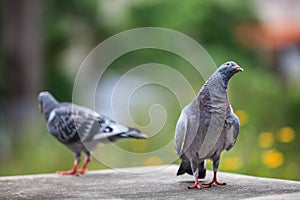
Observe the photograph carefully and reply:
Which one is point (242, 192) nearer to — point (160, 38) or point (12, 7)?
point (160, 38)

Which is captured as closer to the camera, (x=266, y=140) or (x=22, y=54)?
(x=266, y=140)

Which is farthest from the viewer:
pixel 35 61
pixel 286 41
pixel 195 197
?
pixel 286 41

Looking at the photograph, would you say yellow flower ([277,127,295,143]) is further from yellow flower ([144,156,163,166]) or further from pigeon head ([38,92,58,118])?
pigeon head ([38,92,58,118])

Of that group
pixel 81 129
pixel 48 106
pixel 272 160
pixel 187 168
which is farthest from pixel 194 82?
pixel 187 168

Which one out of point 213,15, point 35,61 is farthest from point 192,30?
point 35,61

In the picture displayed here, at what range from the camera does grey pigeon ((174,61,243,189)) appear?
323 cm

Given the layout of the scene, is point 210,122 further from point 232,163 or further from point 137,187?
point 232,163

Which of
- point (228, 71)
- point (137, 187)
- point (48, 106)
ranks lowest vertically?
point (137, 187)

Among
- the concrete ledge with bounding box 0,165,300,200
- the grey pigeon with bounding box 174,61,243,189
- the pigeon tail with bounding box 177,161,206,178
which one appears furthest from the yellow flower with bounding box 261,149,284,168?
the grey pigeon with bounding box 174,61,243,189

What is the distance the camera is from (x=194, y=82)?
8.12 meters

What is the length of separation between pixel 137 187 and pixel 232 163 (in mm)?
2599

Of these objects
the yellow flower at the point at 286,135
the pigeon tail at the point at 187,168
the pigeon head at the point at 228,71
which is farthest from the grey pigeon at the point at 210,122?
the yellow flower at the point at 286,135

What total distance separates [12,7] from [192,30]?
11.4ft

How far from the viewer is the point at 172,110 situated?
304 inches
